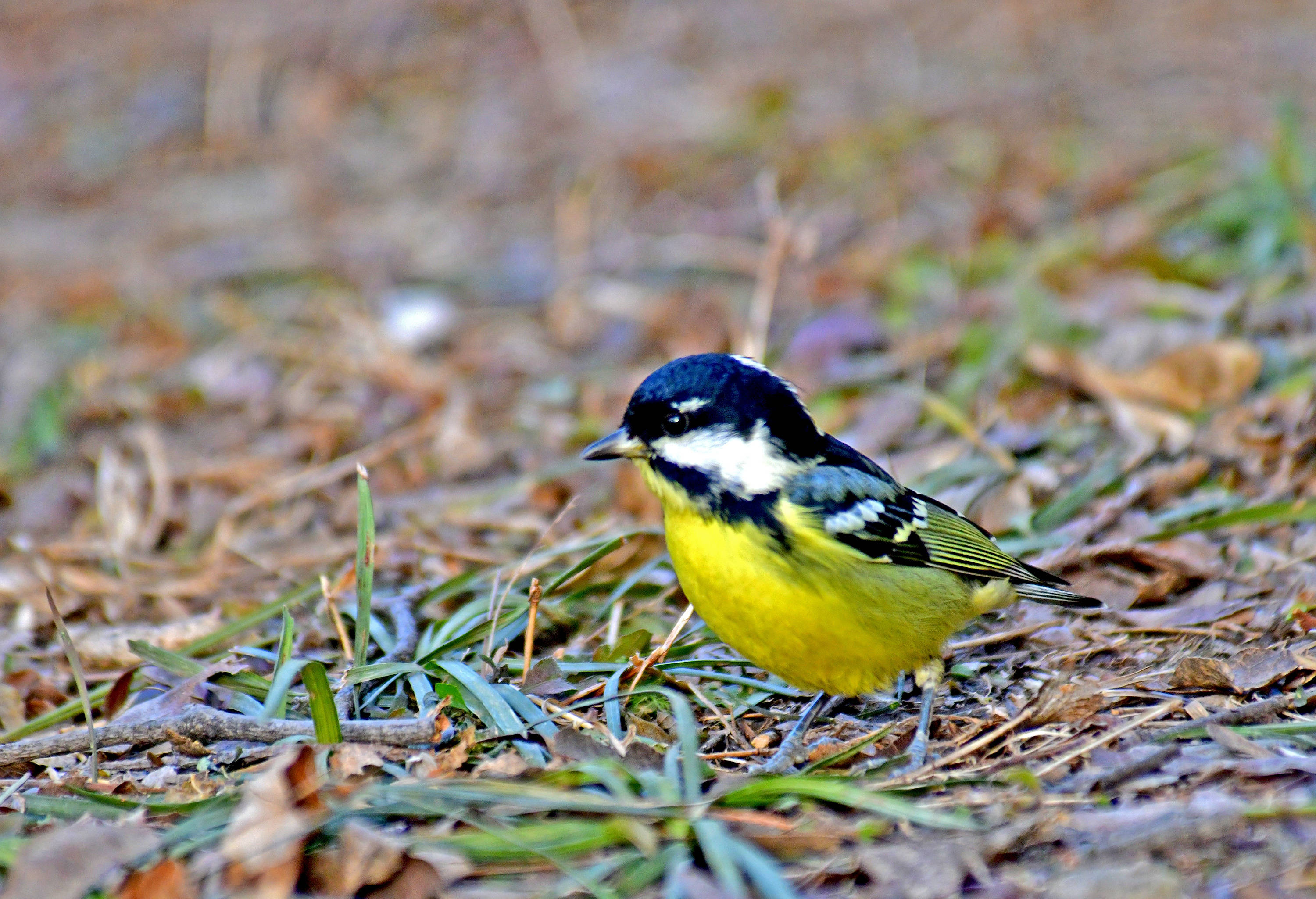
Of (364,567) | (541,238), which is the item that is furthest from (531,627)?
(541,238)

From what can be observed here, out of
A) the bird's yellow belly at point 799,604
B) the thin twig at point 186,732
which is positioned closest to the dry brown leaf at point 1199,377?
the bird's yellow belly at point 799,604

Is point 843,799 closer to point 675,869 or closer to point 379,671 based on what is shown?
point 675,869

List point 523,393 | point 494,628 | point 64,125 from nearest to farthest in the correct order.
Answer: point 494,628 → point 523,393 → point 64,125

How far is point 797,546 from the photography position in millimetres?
4055

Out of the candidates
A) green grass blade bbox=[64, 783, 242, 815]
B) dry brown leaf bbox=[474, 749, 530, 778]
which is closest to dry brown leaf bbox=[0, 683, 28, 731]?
green grass blade bbox=[64, 783, 242, 815]

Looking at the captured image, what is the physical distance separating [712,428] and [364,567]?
1.21 meters

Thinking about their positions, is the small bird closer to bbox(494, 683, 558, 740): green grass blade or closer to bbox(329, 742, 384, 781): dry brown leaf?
bbox(494, 683, 558, 740): green grass blade

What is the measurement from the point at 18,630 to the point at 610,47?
8.41m

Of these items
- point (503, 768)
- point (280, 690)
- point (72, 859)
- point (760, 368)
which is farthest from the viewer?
point (760, 368)

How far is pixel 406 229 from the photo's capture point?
10.0 m

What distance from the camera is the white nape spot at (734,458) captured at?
4.18 meters

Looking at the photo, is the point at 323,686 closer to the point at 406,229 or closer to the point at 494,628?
the point at 494,628

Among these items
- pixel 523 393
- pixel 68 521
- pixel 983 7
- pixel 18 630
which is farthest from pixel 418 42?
pixel 18 630

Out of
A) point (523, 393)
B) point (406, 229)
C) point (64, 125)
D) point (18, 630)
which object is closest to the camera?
point (18, 630)
